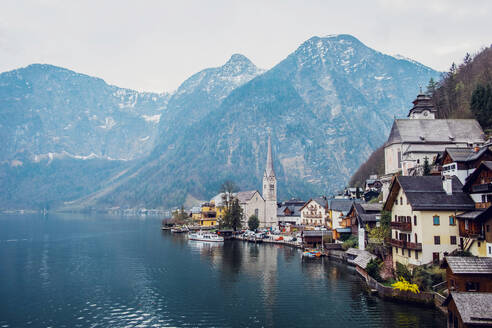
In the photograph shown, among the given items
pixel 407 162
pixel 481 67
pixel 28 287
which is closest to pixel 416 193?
pixel 407 162

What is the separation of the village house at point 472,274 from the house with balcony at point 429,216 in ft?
26.4

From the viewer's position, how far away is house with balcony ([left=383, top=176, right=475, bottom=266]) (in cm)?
4972

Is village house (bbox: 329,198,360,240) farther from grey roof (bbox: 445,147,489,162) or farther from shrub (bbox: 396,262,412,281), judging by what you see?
grey roof (bbox: 445,147,489,162)

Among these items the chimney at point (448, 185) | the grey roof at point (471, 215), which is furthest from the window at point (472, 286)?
the chimney at point (448, 185)

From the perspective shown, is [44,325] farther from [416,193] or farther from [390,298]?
[416,193]

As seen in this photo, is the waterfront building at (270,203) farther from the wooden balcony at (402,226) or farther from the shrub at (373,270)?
the wooden balcony at (402,226)

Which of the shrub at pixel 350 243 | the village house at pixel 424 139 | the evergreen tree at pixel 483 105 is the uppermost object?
the evergreen tree at pixel 483 105

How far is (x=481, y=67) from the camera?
Result: 5315 inches

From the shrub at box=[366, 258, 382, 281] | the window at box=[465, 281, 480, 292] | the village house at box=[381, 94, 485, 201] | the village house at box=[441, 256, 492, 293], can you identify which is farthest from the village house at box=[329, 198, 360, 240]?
the window at box=[465, 281, 480, 292]

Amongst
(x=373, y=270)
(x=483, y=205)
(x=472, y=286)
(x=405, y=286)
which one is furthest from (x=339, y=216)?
(x=472, y=286)

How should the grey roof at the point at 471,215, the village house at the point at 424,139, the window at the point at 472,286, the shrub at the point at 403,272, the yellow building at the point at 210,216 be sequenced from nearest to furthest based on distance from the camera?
the window at the point at 472,286, the grey roof at the point at 471,215, the shrub at the point at 403,272, the village house at the point at 424,139, the yellow building at the point at 210,216

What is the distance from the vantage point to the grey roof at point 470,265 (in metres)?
40.4

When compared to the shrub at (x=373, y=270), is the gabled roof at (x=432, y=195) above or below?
above

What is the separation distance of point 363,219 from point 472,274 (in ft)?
132
